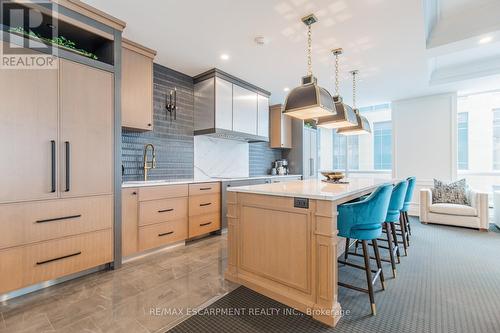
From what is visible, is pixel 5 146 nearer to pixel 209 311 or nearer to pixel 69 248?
pixel 69 248

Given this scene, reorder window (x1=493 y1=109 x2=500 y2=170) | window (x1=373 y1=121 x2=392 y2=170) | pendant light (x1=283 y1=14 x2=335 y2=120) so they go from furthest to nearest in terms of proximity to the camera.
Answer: window (x1=373 y1=121 x2=392 y2=170) → window (x1=493 y1=109 x2=500 y2=170) → pendant light (x1=283 y1=14 x2=335 y2=120)

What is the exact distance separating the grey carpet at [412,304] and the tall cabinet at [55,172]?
1.39 metres

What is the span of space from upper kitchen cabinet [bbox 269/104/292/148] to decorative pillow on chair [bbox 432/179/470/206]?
319cm

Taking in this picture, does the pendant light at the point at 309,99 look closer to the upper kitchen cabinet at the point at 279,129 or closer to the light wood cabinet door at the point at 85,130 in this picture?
the light wood cabinet door at the point at 85,130

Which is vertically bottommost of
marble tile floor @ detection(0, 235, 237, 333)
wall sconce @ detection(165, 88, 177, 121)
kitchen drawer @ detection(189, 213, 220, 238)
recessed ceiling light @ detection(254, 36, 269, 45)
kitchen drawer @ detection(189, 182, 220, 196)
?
marble tile floor @ detection(0, 235, 237, 333)

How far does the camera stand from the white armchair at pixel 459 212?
159 inches

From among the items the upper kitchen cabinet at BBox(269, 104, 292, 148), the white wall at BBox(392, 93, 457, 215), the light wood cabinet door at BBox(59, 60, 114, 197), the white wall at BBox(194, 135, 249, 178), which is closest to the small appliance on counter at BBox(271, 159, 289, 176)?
the upper kitchen cabinet at BBox(269, 104, 292, 148)

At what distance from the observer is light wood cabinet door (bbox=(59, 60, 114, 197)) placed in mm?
2207

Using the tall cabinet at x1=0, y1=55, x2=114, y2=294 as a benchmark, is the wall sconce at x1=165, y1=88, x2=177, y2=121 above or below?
above

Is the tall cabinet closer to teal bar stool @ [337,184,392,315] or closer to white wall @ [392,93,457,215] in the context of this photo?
teal bar stool @ [337,184,392,315]

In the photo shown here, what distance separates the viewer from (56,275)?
7.07 ft

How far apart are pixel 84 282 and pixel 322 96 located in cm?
304

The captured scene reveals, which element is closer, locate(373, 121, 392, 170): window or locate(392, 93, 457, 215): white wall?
locate(392, 93, 457, 215): white wall

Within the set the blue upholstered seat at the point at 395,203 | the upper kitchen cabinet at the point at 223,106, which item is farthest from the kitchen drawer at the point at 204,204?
the blue upholstered seat at the point at 395,203
